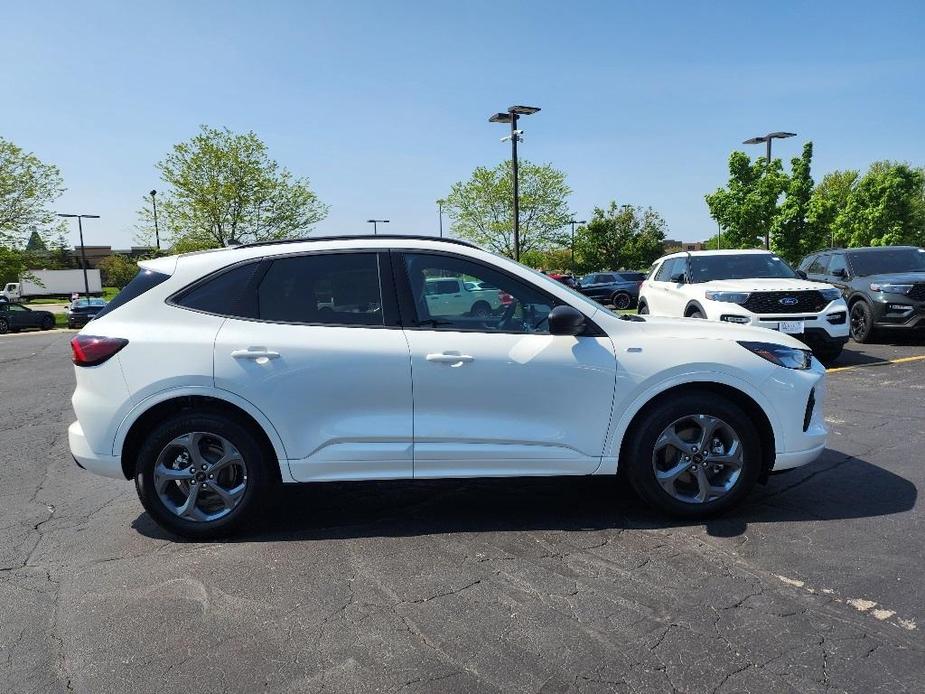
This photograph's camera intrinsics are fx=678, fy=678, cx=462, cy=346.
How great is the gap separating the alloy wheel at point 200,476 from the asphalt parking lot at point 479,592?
0.73ft

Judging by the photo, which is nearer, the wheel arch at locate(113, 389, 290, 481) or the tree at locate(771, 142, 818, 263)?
the wheel arch at locate(113, 389, 290, 481)

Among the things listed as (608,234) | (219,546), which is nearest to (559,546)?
(219,546)

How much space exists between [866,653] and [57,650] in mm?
3202

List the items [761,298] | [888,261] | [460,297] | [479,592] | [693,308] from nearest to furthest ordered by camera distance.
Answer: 1. [479,592]
2. [460,297]
3. [761,298]
4. [693,308]
5. [888,261]

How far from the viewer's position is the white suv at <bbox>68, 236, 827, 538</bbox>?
3.72 m

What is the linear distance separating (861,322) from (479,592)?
11.1 metres

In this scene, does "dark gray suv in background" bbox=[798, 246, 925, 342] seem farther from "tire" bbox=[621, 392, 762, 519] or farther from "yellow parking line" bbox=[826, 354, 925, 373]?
"tire" bbox=[621, 392, 762, 519]

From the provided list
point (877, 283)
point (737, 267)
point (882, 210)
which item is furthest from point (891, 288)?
point (882, 210)

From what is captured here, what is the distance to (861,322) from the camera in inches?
464

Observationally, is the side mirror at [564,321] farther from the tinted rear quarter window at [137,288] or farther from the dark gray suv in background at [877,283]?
the dark gray suv in background at [877,283]

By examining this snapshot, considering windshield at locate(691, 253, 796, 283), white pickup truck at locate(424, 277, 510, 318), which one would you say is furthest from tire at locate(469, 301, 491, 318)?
windshield at locate(691, 253, 796, 283)

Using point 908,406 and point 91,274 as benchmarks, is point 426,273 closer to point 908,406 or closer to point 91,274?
point 908,406

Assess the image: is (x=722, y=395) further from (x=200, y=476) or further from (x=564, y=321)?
(x=200, y=476)

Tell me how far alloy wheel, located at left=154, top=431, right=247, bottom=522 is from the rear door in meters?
0.33
